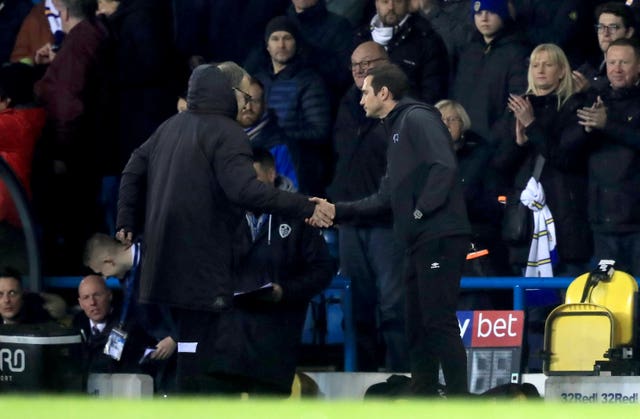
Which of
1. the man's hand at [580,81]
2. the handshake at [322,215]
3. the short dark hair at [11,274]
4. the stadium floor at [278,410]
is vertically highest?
the man's hand at [580,81]

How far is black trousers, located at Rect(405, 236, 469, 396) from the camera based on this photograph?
375 inches

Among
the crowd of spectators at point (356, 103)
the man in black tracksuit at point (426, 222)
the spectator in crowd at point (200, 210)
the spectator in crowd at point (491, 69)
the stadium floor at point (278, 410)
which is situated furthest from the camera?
the spectator in crowd at point (491, 69)

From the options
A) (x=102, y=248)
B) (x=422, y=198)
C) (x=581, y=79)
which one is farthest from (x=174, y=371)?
(x=581, y=79)

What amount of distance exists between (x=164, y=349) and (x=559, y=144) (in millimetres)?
2821

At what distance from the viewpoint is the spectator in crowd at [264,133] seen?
11.8 metres

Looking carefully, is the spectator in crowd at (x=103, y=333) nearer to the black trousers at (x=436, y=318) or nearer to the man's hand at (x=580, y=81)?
the black trousers at (x=436, y=318)

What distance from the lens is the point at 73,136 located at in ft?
41.2

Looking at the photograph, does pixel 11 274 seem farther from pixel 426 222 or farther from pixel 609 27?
pixel 609 27

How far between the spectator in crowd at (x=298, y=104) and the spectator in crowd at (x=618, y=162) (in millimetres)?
1910

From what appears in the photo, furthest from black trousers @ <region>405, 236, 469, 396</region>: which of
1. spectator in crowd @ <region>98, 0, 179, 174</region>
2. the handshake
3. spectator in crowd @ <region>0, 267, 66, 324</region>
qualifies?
spectator in crowd @ <region>98, 0, 179, 174</region>

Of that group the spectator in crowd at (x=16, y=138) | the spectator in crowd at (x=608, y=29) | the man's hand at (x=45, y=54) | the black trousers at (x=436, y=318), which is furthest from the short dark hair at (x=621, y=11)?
the man's hand at (x=45, y=54)

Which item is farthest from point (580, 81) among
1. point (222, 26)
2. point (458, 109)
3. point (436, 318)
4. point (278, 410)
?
point (278, 410)

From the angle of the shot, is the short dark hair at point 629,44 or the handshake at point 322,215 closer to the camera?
the handshake at point 322,215

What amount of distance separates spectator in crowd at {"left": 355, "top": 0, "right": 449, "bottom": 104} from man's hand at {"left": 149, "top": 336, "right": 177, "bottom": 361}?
2359 millimetres
